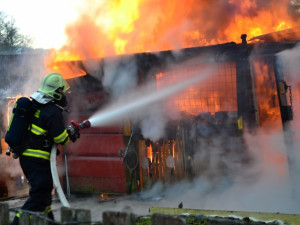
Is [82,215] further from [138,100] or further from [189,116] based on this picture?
[138,100]

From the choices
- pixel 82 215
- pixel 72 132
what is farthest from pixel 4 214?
pixel 72 132

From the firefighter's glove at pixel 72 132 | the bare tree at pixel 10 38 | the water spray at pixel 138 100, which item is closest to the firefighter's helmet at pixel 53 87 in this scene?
the firefighter's glove at pixel 72 132

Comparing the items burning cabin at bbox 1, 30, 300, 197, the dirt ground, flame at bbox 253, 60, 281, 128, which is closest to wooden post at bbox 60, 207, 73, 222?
the dirt ground

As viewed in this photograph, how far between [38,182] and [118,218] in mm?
1950

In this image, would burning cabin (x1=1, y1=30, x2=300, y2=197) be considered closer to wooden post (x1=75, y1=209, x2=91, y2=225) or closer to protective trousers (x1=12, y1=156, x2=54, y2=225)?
protective trousers (x1=12, y1=156, x2=54, y2=225)

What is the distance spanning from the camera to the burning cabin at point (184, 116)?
6348 millimetres

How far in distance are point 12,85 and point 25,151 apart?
19.0m

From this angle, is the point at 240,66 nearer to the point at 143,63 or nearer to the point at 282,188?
the point at 143,63

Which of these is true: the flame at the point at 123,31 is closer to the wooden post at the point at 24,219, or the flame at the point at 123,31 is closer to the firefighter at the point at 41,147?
the firefighter at the point at 41,147

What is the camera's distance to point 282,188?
6105 mm

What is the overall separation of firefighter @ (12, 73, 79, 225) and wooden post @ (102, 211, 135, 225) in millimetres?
1805

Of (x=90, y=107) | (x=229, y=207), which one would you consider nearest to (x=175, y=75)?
(x=90, y=107)

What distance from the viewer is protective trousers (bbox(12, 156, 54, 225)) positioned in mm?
3900

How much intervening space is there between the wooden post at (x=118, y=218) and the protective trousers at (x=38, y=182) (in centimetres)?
184
